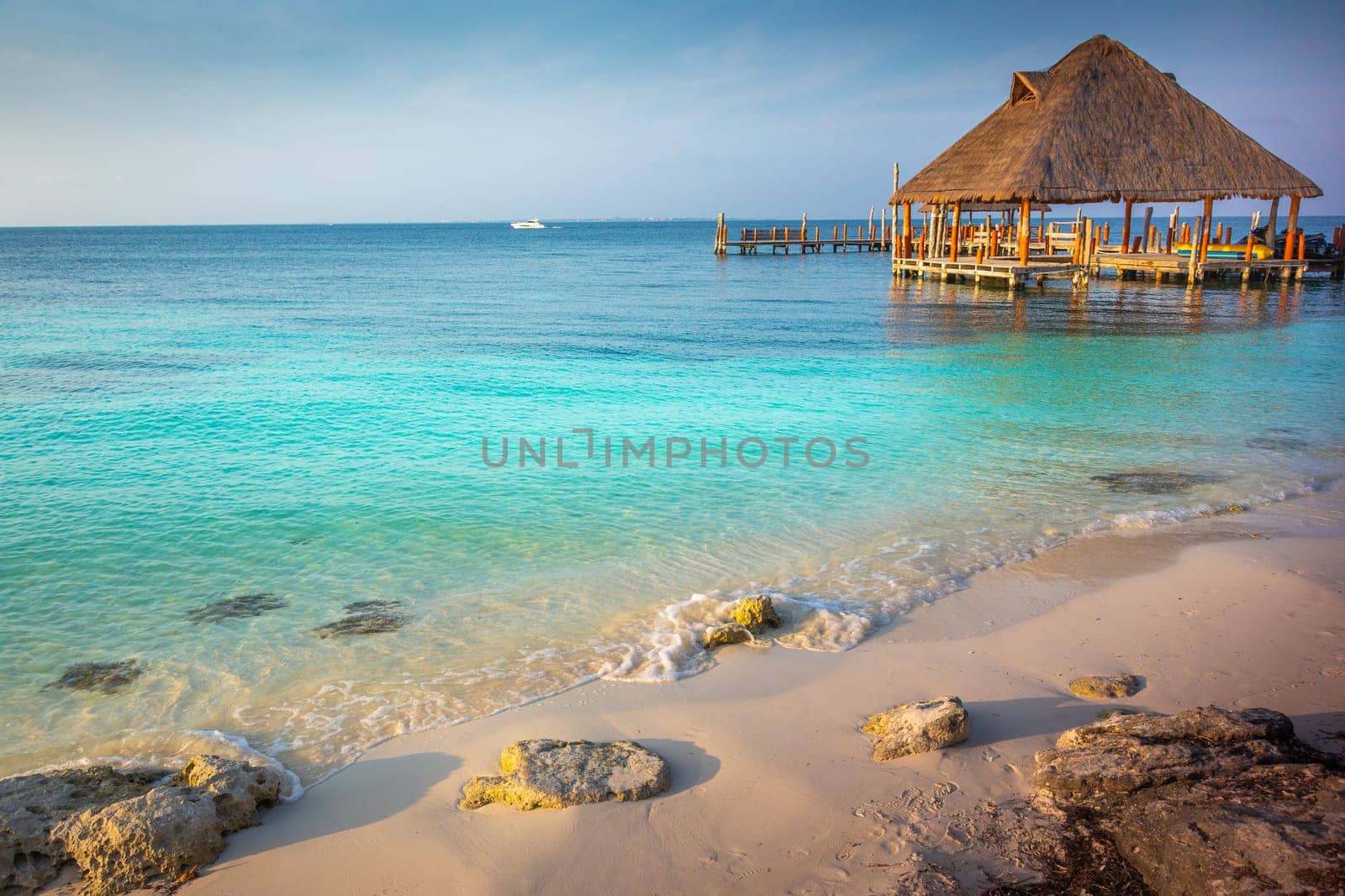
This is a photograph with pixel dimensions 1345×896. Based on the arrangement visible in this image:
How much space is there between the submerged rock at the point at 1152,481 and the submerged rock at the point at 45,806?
8.64m

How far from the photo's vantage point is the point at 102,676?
208 inches

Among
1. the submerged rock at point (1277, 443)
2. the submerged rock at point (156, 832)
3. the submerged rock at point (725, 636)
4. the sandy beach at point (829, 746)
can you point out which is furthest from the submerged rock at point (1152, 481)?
the submerged rock at point (156, 832)

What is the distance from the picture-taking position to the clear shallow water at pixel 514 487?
536 centimetres

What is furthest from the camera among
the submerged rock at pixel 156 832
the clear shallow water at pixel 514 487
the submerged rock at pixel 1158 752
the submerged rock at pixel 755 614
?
the submerged rock at pixel 755 614

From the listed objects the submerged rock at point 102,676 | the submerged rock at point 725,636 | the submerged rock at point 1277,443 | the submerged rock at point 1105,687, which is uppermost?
the submerged rock at point 1277,443

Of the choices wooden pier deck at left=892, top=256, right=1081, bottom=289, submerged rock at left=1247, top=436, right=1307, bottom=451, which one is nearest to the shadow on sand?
submerged rock at left=1247, top=436, right=1307, bottom=451

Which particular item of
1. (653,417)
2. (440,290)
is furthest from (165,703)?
(440,290)

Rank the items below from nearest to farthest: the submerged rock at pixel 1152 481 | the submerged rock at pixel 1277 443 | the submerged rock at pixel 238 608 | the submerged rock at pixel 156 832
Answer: the submerged rock at pixel 156 832 → the submerged rock at pixel 238 608 → the submerged rock at pixel 1152 481 → the submerged rock at pixel 1277 443

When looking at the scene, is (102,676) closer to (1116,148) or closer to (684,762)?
(684,762)

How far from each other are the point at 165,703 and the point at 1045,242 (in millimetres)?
39688

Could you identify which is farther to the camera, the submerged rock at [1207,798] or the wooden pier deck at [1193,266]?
the wooden pier deck at [1193,266]

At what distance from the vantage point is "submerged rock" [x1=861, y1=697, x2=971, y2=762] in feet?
13.5

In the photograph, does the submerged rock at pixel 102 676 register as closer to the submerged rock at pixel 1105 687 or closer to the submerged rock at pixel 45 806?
the submerged rock at pixel 45 806

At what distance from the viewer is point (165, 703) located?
499 cm
